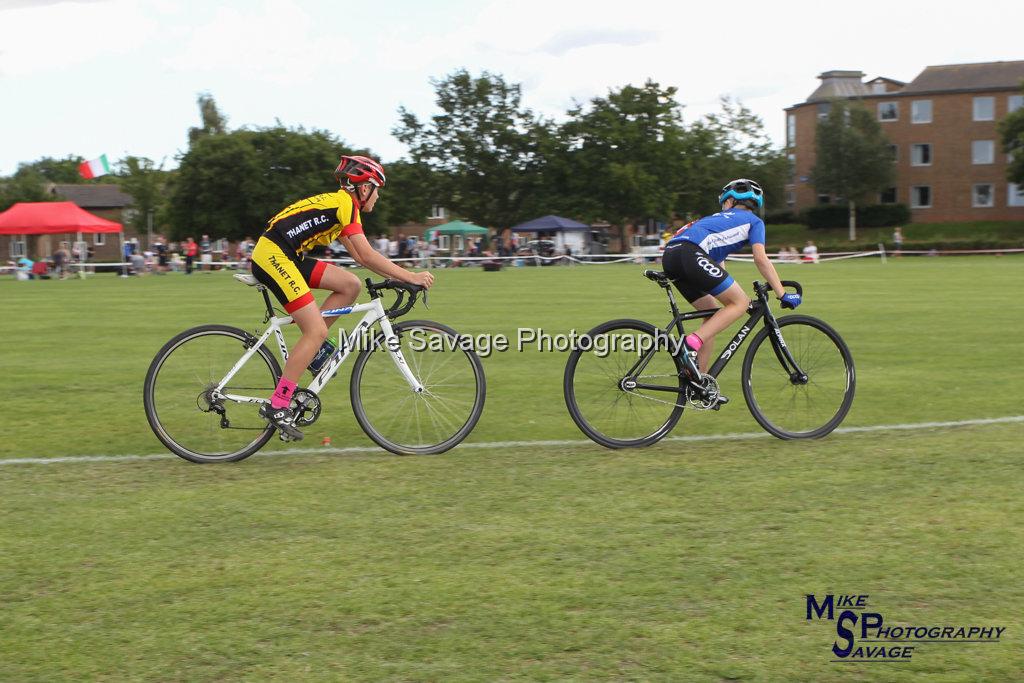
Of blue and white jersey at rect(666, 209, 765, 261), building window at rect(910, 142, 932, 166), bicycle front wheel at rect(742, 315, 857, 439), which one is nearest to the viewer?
blue and white jersey at rect(666, 209, 765, 261)

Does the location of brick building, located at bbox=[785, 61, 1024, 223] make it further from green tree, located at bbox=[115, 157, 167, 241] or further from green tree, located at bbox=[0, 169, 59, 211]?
green tree, located at bbox=[0, 169, 59, 211]

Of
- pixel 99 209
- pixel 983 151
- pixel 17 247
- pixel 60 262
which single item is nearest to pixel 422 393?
pixel 60 262

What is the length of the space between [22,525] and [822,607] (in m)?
3.80

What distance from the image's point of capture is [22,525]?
5.80 metres

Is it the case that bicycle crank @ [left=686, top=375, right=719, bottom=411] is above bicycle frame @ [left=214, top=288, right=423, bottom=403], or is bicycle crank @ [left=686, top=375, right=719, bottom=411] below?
below

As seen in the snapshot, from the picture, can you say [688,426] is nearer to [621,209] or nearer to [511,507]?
[511,507]

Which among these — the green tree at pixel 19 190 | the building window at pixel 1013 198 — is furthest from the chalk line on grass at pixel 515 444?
the green tree at pixel 19 190

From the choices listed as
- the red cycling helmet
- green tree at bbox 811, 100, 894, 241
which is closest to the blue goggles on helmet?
the red cycling helmet

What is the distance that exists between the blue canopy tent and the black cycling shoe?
179 feet

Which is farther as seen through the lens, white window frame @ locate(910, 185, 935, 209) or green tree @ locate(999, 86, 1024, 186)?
white window frame @ locate(910, 185, 935, 209)

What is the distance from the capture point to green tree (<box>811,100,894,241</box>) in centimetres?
9200

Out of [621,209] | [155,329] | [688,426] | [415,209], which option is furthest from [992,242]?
[688,426]

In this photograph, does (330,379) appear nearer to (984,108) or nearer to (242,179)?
(242,179)

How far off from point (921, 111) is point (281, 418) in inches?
3901
